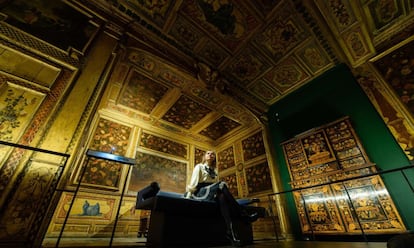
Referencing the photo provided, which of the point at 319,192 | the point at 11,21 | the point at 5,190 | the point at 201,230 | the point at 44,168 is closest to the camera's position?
the point at 5,190

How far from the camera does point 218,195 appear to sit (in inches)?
93.8

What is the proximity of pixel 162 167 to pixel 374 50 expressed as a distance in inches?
262

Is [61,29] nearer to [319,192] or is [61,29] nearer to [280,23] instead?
[280,23]

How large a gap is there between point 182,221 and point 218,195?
1.90 feet

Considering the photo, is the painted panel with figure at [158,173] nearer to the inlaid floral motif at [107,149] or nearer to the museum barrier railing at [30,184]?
the inlaid floral motif at [107,149]

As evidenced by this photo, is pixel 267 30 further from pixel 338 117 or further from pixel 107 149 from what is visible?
pixel 107 149

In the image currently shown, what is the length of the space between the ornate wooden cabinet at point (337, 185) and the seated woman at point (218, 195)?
1589 mm

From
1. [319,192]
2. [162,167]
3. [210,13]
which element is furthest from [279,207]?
[210,13]

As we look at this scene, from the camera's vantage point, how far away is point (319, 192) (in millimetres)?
3846

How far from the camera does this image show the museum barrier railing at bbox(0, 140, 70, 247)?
5.16 feet

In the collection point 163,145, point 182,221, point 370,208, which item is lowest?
point 182,221

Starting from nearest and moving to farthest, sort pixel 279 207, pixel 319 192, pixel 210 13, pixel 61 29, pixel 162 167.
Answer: pixel 61 29, pixel 210 13, pixel 319 192, pixel 279 207, pixel 162 167

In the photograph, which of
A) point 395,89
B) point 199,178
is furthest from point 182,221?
point 395,89

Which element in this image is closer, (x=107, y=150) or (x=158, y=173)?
(x=107, y=150)
